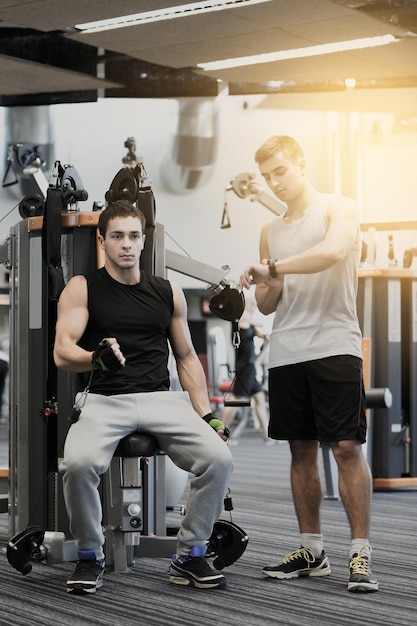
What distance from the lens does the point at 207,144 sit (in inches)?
379

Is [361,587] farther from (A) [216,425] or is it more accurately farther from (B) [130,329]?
(B) [130,329]

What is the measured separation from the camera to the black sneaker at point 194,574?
2.83 metres

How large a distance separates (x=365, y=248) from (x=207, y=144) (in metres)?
4.21

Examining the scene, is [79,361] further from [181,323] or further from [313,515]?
[313,515]

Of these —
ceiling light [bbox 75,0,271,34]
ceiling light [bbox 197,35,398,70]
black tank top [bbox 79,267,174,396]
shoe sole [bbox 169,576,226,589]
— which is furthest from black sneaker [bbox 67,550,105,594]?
ceiling light [bbox 197,35,398,70]

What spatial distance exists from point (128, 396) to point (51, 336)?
611 mm

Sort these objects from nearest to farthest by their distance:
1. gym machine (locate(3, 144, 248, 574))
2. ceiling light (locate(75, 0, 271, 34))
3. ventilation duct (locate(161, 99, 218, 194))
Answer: gym machine (locate(3, 144, 248, 574))
ceiling light (locate(75, 0, 271, 34))
ventilation duct (locate(161, 99, 218, 194))

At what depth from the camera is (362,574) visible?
2.77 metres

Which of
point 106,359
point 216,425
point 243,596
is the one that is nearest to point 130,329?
point 106,359

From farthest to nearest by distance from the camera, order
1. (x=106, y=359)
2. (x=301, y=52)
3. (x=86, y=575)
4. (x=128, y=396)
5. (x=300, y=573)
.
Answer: (x=301, y=52) < (x=300, y=573) < (x=128, y=396) < (x=86, y=575) < (x=106, y=359)

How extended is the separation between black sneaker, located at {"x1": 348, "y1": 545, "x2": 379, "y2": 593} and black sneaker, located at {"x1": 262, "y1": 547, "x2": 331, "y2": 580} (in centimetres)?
22

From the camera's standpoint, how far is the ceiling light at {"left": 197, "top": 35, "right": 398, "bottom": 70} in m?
7.09

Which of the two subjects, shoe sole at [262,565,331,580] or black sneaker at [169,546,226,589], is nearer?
black sneaker at [169,546,226,589]

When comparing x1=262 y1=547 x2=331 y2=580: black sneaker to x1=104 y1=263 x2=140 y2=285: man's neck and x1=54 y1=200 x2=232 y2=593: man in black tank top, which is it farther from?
x1=104 y1=263 x2=140 y2=285: man's neck
